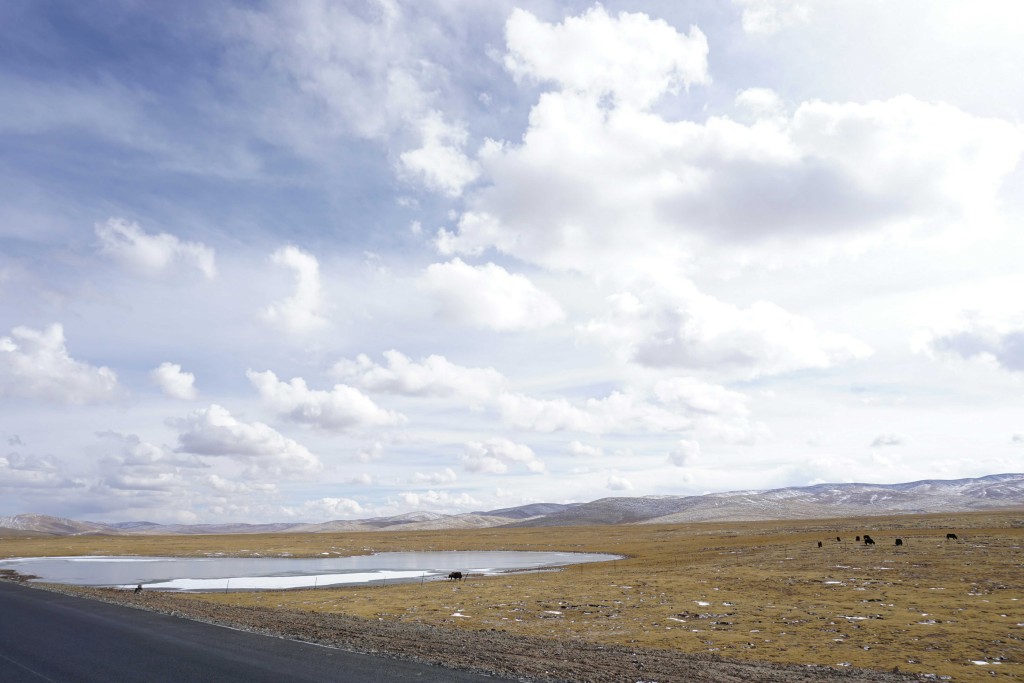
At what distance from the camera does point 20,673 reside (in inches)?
674

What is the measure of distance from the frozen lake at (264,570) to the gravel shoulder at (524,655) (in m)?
27.4

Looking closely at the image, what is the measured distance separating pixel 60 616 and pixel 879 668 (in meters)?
33.0

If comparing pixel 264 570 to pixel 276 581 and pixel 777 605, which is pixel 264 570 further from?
pixel 777 605

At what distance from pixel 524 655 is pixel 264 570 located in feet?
192

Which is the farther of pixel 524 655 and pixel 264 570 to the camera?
pixel 264 570

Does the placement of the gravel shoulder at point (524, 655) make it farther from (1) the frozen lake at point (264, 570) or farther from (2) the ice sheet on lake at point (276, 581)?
(1) the frozen lake at point (264, 570)

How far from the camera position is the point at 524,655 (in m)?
21.4

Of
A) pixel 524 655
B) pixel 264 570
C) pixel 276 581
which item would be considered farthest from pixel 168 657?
pixel 264 570

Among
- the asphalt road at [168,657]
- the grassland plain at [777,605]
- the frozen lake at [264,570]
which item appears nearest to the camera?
the asphalt road at [168,657]

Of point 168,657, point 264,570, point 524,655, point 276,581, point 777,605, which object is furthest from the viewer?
point 264,570

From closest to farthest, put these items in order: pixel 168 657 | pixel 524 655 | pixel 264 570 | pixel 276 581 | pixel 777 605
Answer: pixel 168 657 → pixel 524 655 → pixel 777 605 → pixel 276 581 → pixel 264 570

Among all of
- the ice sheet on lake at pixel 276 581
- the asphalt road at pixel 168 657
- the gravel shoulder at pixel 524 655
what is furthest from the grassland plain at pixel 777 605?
the asphalt road at pixel 168 657

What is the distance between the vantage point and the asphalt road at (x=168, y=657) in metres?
16.8

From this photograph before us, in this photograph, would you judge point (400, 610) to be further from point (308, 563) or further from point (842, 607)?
point (308, 563)
